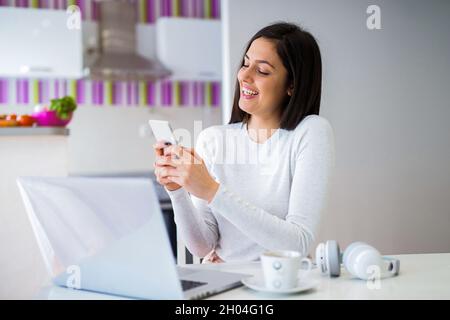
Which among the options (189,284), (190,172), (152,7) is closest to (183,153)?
(190,172)

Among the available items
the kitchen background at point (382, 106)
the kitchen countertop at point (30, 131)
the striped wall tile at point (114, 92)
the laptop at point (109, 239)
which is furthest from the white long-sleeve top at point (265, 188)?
the striped wall tile at point (114, 92)

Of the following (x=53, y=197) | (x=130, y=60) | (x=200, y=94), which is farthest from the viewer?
(x=200, y=94)

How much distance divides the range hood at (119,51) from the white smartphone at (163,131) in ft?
12.1

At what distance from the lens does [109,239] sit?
3.13ft

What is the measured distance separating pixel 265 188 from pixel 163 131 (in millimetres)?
517

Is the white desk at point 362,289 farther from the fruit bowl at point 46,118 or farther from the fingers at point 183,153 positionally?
the fruit bowl at point 46,118

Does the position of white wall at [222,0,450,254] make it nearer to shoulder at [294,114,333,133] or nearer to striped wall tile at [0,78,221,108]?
shoulder at [294,114,333,133]

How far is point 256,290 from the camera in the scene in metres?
1.08

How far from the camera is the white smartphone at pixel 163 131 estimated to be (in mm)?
1219

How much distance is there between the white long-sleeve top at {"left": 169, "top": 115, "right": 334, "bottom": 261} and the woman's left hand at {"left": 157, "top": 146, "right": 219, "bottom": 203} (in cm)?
17

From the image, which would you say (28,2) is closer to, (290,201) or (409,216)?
(409,216)

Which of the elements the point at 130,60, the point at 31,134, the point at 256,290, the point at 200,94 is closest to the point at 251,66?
the point at 256,290

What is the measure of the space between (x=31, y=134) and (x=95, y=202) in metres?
2.00

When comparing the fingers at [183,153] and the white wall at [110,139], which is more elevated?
the fingers at [183,153]
